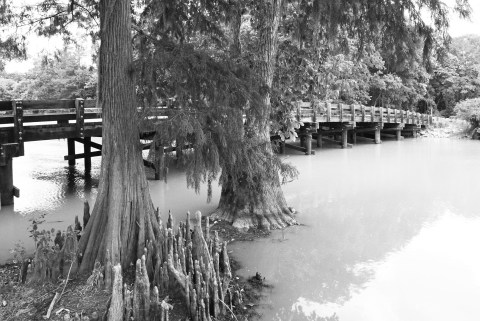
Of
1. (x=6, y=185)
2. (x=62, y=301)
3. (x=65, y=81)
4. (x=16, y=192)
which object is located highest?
(x=65, y=81)

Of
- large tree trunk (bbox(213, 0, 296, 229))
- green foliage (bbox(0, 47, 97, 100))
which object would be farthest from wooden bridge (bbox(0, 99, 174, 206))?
green foliage (bbox(0, 47, 97, 100))

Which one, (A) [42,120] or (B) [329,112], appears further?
(B) [329,112]

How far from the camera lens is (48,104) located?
9.86 meters

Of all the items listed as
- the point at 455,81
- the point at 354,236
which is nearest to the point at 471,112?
the point at 455,81

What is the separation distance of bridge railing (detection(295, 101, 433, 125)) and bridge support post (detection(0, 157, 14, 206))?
9.69m

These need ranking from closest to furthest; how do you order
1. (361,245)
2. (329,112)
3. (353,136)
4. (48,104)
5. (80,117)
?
(361,245)
(48,104)
(80,117)
(329,112)
(353,136)

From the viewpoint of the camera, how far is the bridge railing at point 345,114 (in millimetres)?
19070

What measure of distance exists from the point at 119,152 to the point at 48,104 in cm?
553

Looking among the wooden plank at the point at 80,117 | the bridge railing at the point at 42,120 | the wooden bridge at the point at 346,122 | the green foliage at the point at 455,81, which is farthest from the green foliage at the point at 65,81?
the green foliage at the point at 455,81

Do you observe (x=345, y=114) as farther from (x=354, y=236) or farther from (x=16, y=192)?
(x=16, y=192)

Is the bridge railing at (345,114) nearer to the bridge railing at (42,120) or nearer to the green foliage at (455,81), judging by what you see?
the bridge railing at (42,120)

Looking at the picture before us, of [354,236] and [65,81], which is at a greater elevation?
[65,81]

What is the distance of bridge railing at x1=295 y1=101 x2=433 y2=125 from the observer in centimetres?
1907

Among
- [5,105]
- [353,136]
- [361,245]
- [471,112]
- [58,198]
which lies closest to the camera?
[361,245]
